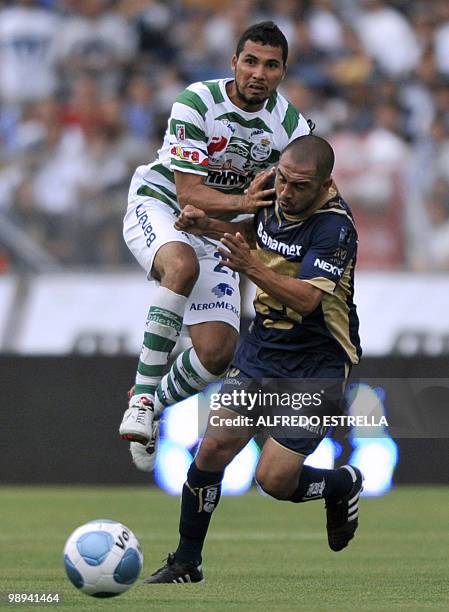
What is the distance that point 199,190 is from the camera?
8.30 metres

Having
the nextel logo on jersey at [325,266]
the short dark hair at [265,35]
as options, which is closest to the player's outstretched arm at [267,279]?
the nextel logo on jersey at [325,266]

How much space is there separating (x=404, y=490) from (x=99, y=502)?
305cm

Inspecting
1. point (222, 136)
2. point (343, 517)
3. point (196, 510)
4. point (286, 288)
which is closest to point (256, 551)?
point (343, 517)

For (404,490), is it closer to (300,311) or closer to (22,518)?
(22,518)

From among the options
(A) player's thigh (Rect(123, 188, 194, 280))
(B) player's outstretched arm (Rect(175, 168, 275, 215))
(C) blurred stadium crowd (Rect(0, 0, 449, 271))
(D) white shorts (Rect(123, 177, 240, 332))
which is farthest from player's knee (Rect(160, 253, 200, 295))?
(C) blurred stadium crowd (Rect(0, 0, 449, 271))

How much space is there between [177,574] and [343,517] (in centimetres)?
110

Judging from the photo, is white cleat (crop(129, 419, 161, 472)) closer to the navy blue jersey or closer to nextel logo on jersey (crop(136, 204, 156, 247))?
the navy blue jersey

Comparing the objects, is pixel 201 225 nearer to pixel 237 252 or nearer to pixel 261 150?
pixel 237 252

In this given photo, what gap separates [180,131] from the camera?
839cm

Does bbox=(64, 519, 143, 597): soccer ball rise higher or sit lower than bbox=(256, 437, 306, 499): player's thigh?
lower

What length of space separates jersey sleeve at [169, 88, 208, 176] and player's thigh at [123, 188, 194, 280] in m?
0.44

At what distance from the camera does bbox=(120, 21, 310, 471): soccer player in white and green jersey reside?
26.9 ft

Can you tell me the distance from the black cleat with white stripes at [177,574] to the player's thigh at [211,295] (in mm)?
1729

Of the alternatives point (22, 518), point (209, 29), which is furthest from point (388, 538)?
point (209, 29)
